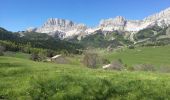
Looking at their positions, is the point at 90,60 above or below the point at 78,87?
below

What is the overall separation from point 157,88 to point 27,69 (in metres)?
12.0

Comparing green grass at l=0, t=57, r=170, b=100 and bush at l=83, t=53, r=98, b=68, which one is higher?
green grass at l=0, t=57, r=170, b=100

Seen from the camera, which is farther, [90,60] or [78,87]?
Result: [90,60]

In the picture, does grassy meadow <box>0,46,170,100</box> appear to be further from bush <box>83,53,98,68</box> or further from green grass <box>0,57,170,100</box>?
bush <box>83,53,98,68</box>

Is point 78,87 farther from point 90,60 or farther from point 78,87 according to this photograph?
point 90,60

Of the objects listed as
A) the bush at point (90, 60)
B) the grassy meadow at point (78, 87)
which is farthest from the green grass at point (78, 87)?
the bush at point (90, 60)

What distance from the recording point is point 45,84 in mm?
25734

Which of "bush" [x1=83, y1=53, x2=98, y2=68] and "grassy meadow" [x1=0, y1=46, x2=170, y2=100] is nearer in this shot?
"grassy meadow" [x1=0, y1=46, x2=170, y2=100]

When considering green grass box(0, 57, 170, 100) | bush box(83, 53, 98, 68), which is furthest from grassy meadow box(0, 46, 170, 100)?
bush box(83, 53, 98, 68)

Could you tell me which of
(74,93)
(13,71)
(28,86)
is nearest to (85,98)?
(74,93)

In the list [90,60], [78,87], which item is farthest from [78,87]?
[90,60]

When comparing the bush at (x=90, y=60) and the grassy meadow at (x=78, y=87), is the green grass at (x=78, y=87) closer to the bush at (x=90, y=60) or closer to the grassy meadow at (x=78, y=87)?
the grassy meadow at (x=78, y=87)

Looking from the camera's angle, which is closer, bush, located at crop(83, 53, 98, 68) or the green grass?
the green grass

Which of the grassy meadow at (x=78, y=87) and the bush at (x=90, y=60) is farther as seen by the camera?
the bush at (x=90, y=60)
